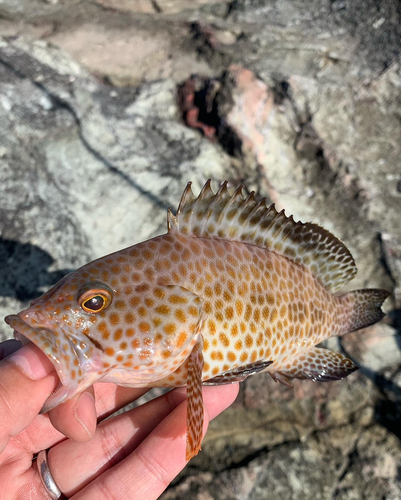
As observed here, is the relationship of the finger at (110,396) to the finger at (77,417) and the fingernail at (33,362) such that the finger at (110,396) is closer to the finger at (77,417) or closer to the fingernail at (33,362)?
the finger at (77,417)

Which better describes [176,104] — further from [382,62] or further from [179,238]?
[179,238]

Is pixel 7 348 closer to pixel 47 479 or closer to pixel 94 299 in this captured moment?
pixel 47 479

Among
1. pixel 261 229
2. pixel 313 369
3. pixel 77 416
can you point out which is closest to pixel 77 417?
pixel 77 416

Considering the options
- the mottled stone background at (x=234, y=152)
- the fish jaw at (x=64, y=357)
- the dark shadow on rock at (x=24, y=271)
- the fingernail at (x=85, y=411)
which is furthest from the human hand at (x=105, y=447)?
the dark shadow on rock at (x=24, y=271)

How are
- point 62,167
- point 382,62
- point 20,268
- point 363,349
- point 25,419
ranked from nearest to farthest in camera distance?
point 25,419 < point 20,268 < point 363,349 < point 62,167 < point 382,62

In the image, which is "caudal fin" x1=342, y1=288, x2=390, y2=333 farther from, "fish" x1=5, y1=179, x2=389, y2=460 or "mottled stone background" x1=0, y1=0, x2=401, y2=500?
"mottled stone background" x1=0, y1=0, x2=401, y2=500

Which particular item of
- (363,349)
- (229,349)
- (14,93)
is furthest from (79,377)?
(14,93)
